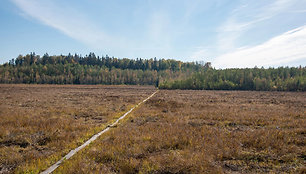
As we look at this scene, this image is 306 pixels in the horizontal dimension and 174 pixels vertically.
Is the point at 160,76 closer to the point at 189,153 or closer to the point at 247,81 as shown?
the point at 247,81

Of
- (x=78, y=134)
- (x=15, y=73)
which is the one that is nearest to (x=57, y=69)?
(x=15, y=73)

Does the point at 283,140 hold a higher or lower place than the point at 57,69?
lower

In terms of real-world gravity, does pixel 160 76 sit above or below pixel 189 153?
above

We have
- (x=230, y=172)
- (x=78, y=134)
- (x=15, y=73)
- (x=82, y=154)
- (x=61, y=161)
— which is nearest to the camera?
(x=230, y=172)

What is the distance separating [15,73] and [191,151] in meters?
171

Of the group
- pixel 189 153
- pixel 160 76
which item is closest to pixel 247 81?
pixel 160 76

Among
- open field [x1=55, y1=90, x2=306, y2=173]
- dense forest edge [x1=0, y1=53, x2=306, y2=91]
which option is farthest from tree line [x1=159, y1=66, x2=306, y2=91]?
open field [x1=55, y1=90, x2=306, y2=173]

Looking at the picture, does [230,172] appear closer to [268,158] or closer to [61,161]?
[268,158]

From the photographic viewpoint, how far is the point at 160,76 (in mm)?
144375

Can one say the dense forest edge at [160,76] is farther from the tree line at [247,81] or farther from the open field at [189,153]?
the open field at [189,153]

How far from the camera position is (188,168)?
645 centimetres

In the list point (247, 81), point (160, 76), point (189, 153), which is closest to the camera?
point (189, 153)

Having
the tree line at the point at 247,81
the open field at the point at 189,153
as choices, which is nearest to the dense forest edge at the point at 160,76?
the tree line at the point at 247,81

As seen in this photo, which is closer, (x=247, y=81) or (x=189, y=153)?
(x=189, y=153)
